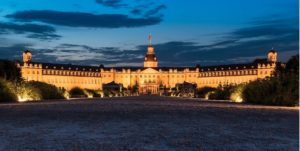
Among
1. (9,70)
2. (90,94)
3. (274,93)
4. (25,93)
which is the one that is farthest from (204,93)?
(274,93)

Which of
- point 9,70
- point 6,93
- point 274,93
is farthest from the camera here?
point 9,70

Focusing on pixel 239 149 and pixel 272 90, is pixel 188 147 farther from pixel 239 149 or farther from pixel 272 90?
pixel 272 90

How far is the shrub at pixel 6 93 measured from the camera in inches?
1652

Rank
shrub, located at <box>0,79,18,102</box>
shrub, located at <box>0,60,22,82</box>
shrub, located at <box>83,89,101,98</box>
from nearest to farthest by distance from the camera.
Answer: shrub, located at <box>0,79,18,102</box>
shrub, located at <box>0,60,22,82</box>
shrub, located at <box>83,89,101,98</box>

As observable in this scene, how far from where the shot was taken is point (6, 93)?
4222 cm

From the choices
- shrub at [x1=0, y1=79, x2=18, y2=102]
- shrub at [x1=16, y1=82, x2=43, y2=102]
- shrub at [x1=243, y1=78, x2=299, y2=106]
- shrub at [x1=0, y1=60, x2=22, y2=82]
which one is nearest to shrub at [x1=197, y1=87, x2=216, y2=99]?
shrub at [x1=0, y1=60, x2=22, y2=82]

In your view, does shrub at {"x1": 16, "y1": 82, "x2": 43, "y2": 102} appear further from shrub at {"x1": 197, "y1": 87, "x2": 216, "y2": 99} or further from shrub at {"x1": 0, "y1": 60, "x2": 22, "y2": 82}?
shrub at {"x1": 197, "y1": 87, "x2": 216, "y2": 99}

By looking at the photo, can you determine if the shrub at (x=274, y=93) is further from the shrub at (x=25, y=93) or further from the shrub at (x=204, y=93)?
the shrub at (x=204, y=93)

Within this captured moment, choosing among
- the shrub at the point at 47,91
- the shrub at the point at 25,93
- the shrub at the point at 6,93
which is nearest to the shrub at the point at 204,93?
the shrub at the point at 47,91

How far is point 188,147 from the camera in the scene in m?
9.93

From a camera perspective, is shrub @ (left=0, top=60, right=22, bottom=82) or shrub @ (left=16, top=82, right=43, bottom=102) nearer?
shrub @ (left=16, top=82, right=43, bottom=102)

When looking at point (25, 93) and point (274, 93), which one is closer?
point (274, 93)

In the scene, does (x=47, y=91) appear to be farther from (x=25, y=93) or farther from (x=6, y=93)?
(x=6, y=93)

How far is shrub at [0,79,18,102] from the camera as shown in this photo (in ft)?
138
